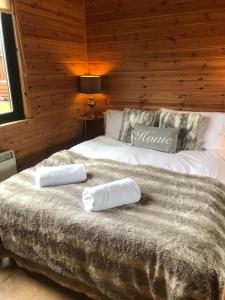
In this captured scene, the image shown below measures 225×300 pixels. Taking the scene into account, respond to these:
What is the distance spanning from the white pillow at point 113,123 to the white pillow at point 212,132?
0.89 m

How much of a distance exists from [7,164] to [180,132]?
1.66 meters

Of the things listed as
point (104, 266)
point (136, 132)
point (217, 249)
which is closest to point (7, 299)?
point (104, 266)

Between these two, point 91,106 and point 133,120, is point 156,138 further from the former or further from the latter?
point 91,106

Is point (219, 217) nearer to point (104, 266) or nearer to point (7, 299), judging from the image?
point (104, 266)

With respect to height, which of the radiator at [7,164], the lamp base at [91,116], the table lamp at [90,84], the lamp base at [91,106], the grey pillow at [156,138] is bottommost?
the radiator at [7,164]

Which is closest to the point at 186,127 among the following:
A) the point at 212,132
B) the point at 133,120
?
the point at 212,132

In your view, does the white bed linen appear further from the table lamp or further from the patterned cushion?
the table lamp

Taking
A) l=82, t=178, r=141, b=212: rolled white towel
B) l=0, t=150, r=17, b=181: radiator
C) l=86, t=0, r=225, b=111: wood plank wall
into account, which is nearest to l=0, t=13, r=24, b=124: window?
l=0, t=150, r=17, b=181: radiator

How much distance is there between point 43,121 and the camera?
9.03 feet

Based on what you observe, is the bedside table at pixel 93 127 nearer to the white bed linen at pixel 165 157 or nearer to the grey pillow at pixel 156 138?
the white bed linen at pixel 165 157

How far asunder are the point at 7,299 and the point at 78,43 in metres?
2.74

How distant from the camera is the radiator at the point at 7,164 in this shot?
2.28 m

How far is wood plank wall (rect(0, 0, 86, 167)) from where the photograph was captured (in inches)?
95.7

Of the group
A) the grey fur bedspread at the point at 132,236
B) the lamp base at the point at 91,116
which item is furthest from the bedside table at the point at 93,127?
the grey fur bedspread at the point at 132,236
